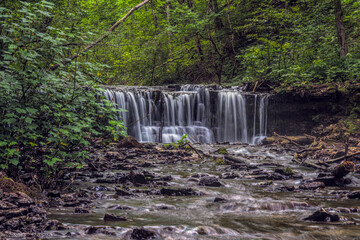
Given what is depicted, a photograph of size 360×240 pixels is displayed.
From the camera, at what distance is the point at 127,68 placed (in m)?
20.8

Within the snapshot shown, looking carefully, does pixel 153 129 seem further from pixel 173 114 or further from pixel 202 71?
pixel 202 71

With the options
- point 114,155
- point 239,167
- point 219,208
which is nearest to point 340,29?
point 239,167

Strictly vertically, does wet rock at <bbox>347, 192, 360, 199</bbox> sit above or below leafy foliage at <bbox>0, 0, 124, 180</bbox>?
below

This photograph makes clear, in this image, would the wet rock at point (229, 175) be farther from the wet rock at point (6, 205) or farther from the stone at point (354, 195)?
the wet rock at point (6, 205)

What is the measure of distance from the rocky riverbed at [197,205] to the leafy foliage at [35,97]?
774 millimetres

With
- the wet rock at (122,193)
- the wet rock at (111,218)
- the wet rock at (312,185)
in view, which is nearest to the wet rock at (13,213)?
the wet rock at (111,218)

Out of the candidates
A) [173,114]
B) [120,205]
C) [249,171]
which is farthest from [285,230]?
[173,114]

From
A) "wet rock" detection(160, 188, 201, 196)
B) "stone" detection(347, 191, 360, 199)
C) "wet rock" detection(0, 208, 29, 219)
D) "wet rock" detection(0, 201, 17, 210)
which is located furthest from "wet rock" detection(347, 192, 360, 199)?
"wet rock" detection(0, 201, 17, 210)

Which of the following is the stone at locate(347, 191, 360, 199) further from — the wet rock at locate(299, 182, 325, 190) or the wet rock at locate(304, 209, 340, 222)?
the wet rock at locate(304, 209, 340, 222)

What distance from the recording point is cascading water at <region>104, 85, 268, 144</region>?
50.0ft

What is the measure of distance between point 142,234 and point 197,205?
5.43 ft

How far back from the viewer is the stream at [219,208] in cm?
327

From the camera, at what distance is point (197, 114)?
16406 mm

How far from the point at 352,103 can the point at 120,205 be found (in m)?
12.0
